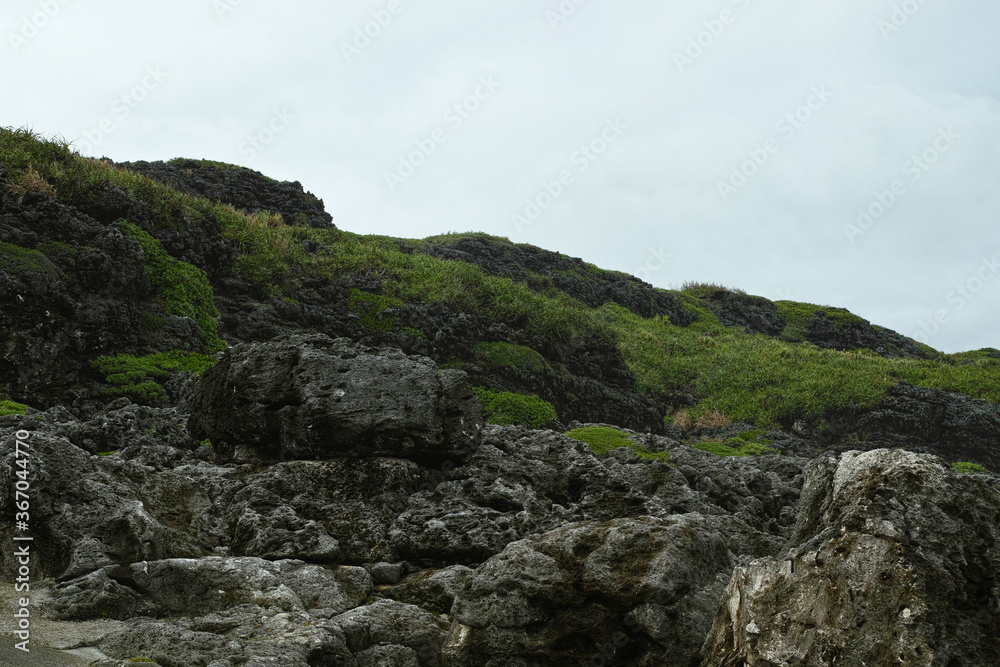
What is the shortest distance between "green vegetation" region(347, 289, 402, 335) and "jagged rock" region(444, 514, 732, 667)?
18.4 metres

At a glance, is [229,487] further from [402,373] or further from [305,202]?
[305,202]

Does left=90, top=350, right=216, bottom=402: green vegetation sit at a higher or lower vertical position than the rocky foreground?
higher

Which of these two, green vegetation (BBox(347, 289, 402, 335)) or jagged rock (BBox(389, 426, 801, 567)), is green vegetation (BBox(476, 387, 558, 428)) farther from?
jagged rock (BBox(389, 426, 801, 567))

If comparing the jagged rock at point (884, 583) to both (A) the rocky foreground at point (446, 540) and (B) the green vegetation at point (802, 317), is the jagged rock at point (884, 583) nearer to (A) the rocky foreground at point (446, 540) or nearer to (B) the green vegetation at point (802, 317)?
(A) the rocky foreground at point (446, 540)

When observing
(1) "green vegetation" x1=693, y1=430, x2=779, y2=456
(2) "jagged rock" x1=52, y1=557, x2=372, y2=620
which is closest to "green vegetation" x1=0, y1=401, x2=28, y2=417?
(2) "jagged rock" x1=52, y1=557, x2=372, y2=620

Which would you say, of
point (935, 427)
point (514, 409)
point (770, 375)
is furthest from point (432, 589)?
point (770, 375)

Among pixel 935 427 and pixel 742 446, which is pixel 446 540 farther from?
pixel 935 427

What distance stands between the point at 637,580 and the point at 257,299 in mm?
21459

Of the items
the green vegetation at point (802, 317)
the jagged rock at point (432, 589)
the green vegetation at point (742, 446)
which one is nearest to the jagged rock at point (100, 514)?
the jagged rock at point (432, 589)

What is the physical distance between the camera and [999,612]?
500 centimetres

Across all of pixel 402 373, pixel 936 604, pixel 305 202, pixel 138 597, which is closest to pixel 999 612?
pixel 936 604

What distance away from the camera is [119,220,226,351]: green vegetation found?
21281 millimetres
